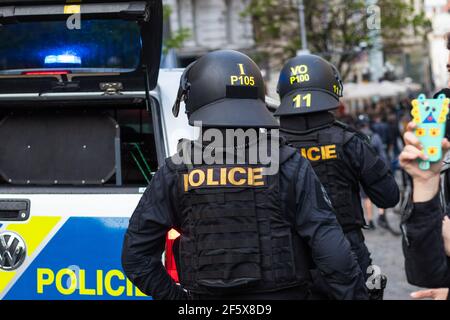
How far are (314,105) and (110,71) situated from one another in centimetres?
114

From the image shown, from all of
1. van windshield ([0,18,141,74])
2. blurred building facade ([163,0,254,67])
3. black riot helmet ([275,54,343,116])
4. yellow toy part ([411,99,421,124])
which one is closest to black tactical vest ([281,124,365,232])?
black riot helmet ([275,54,343,116])

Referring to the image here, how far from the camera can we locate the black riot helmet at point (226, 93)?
9.77ft

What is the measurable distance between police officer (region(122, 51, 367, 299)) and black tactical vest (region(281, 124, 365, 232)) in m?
1.12

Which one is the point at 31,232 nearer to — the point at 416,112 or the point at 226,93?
the point at 226,93

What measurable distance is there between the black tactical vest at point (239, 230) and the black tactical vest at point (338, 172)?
1207mm

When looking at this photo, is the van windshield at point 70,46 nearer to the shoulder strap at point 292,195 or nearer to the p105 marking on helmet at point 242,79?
the p105 marking on helmet at point 242,79

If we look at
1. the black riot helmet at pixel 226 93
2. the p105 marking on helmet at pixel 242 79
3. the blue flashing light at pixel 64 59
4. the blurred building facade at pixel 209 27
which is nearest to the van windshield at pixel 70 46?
the blue flashing light at pixel 64 59

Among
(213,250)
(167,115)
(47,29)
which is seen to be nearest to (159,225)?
(213,250)

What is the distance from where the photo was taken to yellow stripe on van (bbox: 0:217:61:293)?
3602 millimetres

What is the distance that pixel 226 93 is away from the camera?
3.05 metres

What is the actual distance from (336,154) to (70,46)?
5.03 ft

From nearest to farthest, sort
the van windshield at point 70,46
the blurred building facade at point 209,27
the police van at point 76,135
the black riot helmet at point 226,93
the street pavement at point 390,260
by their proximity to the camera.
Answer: the black riot helmet at point 226,93
the police van at point 76,135
the van windshield at point 70,46
the street pavement at point 390,260
the blurred building facade at point 209,27

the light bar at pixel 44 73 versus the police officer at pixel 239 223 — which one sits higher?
the light bar at pixel 44 73
